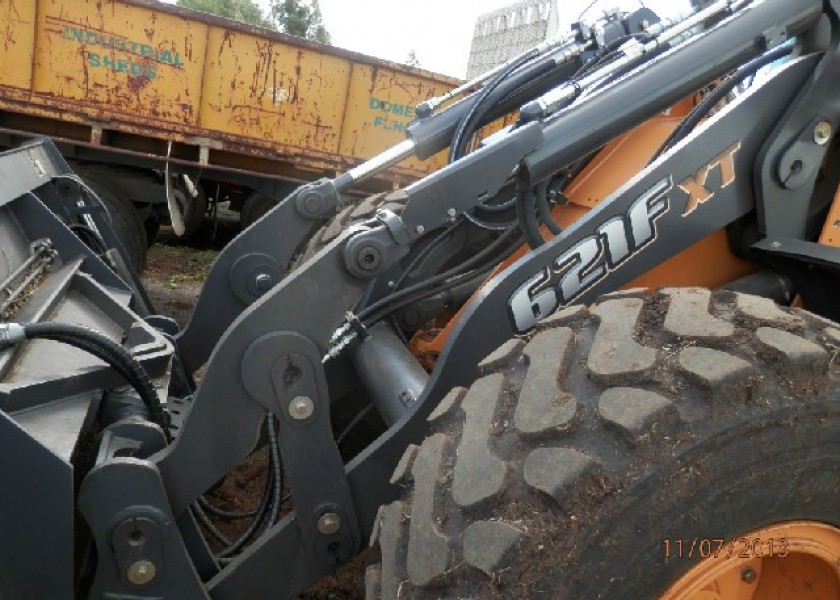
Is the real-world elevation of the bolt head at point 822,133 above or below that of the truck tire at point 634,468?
above

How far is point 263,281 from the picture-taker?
3.31 meters

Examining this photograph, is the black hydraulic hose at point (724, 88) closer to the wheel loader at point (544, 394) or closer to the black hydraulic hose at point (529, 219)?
the wheel loader at point (544, 394)

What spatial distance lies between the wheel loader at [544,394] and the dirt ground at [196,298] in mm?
559

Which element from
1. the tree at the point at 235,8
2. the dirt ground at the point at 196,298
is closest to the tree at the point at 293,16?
the tree at the point at 235,8

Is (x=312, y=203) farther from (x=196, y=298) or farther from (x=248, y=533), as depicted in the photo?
(x=196, y=298)

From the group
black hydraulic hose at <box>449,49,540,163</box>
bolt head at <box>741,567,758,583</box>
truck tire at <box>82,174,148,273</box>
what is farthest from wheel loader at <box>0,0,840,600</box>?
truck tire at <box>82,174,148,273</box>

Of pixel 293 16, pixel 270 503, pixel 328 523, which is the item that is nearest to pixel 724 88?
pixel 328 523

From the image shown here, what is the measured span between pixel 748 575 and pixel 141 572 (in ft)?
4.45

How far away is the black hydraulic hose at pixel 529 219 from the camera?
85.9 inches

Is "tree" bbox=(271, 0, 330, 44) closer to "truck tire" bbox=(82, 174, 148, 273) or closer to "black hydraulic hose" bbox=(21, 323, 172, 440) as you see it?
"truck tire" bbox=(82, 174, 148, 273)

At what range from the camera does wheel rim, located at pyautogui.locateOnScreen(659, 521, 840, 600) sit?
1504 millimetres

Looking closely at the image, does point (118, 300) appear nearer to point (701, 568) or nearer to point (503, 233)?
point (503, 233)

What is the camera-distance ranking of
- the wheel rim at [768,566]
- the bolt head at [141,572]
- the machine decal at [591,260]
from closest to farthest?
Answer: 1. the wheel rim at [768,566]
2. the bolt head at [141,572]
3. the machine decal at [591,260]
